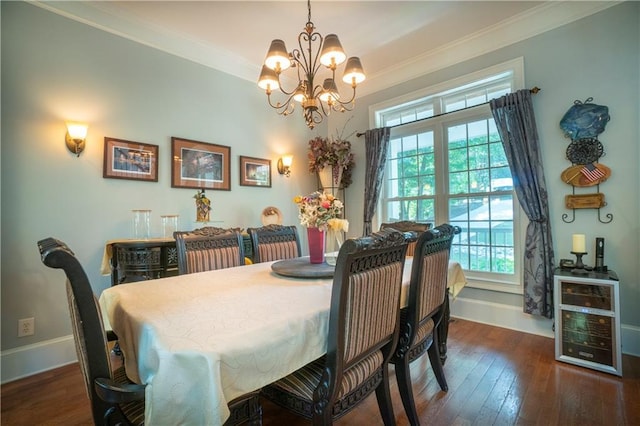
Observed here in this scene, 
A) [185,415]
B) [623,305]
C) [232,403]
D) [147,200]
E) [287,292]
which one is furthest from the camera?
[147,200]

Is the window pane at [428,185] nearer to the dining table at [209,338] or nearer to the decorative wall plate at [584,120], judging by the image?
the decorative wall plate at [584,120]

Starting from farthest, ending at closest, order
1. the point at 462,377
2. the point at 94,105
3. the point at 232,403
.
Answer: the point at 94,105 < the point at 462,377 < the point at 232,403

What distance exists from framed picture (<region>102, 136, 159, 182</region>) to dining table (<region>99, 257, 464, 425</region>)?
1.65 meters

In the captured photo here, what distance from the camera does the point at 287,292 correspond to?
4.50 ft

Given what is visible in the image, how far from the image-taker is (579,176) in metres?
2.49

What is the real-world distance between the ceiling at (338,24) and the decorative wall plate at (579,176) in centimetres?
137

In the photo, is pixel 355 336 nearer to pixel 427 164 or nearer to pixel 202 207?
pixel 202 207

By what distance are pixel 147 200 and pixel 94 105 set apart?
0.94 m

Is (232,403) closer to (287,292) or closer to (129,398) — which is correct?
(129,398)

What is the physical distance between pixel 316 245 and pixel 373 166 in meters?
2.26

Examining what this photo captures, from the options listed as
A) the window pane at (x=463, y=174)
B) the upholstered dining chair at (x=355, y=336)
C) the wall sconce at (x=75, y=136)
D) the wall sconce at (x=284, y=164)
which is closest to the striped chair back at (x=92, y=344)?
the upholstered dining chair at (x=355, y=336)

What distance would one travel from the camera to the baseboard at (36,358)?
6.93 ft

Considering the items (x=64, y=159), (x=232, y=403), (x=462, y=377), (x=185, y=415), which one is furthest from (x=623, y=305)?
(x=64, y=159)

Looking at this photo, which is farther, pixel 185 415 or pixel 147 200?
pixel 147 200
